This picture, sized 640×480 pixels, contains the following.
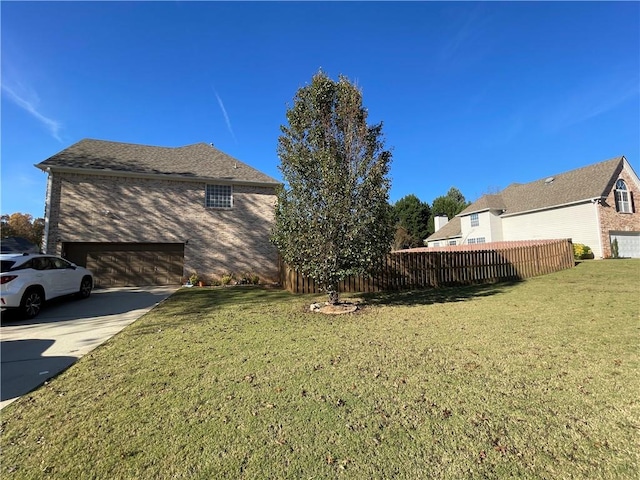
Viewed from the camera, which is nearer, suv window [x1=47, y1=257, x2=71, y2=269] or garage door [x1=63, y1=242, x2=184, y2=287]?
suv window [x1=47, y1=257, x2=71, y2=269]

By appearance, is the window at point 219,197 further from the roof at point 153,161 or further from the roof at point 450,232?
the roof at point 450,232

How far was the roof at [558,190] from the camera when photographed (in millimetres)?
21125

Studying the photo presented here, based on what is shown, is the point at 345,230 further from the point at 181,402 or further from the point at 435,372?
the point at 181,402

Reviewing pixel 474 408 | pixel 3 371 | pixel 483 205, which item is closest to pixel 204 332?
pixel 3 371

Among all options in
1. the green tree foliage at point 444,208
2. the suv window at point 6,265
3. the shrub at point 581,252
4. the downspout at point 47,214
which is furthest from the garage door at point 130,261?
the green tree foliage at point 444,208

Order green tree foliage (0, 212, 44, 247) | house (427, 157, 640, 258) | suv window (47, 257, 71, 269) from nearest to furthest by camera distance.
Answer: suv window (47, 257, 71, 269), house (427, 157, 640, 258), green tree foliage (0, 212, 44, 247)

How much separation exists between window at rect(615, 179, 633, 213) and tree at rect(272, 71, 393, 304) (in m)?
22.8

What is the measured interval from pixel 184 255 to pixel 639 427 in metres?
16.3

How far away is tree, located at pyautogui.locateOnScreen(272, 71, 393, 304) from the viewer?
7.86 m

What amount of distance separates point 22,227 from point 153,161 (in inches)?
1833

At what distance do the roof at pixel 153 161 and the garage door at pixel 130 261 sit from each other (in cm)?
364

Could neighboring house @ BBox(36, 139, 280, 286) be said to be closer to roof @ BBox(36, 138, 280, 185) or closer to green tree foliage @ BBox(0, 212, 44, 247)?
roof @ BBox(36, 138, 280, 185)

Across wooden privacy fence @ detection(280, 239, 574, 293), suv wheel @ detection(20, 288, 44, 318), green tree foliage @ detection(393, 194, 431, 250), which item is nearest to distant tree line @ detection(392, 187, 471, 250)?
green tree foliage @ detection(393, 194, 431, 250)

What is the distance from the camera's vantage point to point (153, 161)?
16859 millimetres
